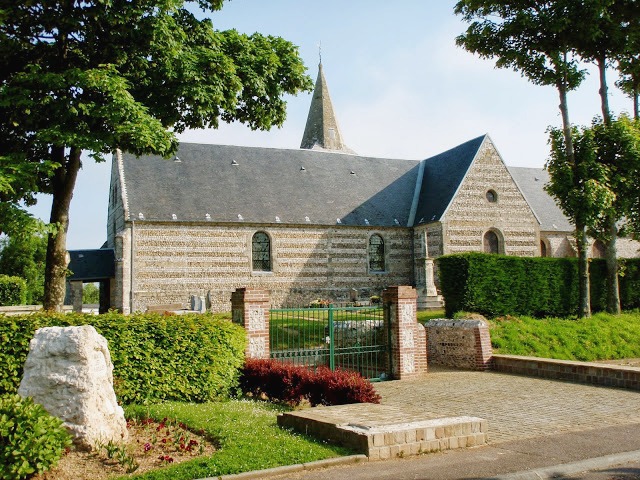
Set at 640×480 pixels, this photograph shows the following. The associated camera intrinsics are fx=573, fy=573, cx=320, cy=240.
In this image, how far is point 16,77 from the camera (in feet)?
37.6

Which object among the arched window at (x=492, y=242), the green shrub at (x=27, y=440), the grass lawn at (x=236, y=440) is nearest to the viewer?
the green shrub at (x=27, y=440)

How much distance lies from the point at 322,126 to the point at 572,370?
30961 millimetres

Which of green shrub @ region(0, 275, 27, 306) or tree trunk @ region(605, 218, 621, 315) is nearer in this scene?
tree trunk @ region(605, 218, 621, 315)

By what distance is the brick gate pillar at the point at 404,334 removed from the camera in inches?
504

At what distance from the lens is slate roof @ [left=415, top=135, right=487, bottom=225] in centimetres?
3009

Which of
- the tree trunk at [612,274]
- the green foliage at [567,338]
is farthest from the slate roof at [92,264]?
the tree trunk at [612,274]

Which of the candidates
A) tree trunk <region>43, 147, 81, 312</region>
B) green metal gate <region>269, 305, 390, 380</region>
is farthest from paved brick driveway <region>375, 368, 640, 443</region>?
tree trunk <region>43, 147, 81, 312</region>

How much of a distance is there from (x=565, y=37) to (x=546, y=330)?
10.5m

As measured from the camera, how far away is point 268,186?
30469 millimetres

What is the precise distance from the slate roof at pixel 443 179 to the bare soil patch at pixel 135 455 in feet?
78.2

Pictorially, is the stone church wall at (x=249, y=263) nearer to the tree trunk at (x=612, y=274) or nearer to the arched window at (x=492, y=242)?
the arched window at (x=492, y=242)

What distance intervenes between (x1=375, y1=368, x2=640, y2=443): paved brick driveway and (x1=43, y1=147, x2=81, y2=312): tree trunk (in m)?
7.57

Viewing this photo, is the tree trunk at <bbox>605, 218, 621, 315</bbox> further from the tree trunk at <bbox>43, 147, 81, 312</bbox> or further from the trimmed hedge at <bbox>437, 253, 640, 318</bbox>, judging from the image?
the tree trunk at <bbox>43, 147, 81, 312</bbox>

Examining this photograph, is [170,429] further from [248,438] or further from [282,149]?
[282,149]
